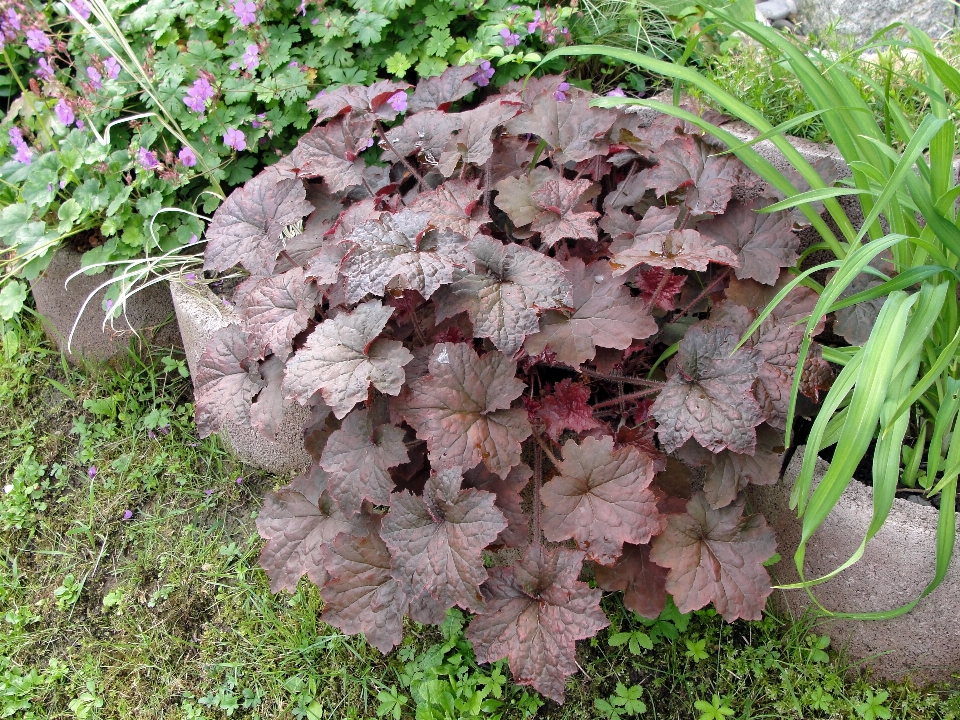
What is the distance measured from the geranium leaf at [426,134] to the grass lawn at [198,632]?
1096mm

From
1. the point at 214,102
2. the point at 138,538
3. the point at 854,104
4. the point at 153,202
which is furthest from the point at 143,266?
the point at 854,104

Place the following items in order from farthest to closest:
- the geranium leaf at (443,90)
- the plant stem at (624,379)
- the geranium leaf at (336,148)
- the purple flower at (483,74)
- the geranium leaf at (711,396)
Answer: the purple flower at (483,74) < the geranium leaf at (443,90) < the geranium leaf at (336,148) < the plant stem at (624,379) < the geranium leaf at (711,396)

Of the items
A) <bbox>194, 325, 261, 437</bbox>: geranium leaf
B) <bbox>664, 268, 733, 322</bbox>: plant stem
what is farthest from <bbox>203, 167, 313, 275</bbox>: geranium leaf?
<bbox>664, 268, 733, 322</bbox>: plant stem

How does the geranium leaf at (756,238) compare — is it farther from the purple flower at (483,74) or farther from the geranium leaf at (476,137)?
the purple flower at (483,74)

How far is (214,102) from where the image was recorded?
2285mm

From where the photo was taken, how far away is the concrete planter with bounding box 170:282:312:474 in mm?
2059

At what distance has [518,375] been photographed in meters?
1.74

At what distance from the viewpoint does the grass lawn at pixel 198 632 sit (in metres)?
1.79

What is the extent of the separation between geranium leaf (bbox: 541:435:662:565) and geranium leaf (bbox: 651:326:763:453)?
9 cm

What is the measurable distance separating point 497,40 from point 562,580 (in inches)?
61.9

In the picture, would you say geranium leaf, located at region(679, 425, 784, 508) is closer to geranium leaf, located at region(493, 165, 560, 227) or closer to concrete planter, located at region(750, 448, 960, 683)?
concrete planter, located at region(750, 448, 960, 683)

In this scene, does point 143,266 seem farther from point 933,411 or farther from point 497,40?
point 933,411

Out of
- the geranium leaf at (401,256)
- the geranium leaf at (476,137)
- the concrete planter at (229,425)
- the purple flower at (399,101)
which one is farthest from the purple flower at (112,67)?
the geranium leaf at (401,256)

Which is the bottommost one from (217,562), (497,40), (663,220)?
(217,562)
